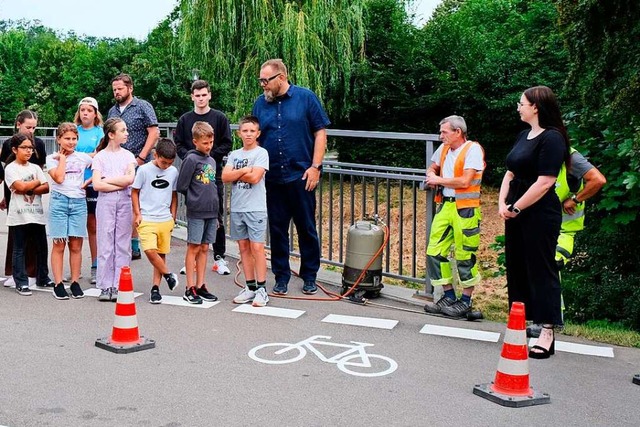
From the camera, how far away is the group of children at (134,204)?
8109 millimetres

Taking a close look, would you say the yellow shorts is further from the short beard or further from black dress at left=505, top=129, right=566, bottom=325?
black dress at left=505, top=129, right=566, bottom=325

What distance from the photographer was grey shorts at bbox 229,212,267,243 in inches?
324

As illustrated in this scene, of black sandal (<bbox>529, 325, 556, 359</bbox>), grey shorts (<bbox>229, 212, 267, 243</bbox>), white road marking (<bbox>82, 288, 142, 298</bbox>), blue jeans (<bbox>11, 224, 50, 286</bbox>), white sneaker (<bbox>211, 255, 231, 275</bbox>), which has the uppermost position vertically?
grey shorts (<bbox>229, 212, 267, 243</bbox>)

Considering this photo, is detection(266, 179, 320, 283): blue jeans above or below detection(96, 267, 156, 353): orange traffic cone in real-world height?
above

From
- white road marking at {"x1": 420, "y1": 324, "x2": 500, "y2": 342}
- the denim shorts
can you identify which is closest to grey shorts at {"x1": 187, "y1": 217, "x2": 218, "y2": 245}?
the denim shorts

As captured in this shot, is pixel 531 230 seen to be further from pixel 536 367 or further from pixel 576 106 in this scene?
pixel 576 106

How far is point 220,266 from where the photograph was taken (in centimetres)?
973

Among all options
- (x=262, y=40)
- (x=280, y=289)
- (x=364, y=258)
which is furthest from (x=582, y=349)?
(x=262, y=40)

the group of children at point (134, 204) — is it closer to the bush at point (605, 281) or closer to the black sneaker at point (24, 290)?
the black sneaker at point (24, 290)

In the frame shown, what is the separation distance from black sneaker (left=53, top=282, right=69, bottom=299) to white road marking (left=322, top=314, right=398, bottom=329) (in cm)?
244

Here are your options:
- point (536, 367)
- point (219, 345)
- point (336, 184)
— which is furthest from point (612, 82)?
point (219, 345)

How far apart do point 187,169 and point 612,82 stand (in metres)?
4.50

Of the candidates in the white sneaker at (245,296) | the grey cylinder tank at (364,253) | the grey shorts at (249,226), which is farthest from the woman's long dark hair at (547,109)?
the white sneaker at (245,296)

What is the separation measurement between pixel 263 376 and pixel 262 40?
1840 cm
